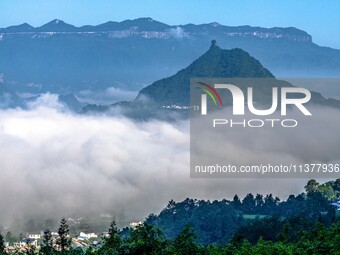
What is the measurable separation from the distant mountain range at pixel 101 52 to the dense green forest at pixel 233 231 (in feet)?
245

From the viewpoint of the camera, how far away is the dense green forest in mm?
15492

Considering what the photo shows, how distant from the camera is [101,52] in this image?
439ft

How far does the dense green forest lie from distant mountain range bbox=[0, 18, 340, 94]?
74650 mm

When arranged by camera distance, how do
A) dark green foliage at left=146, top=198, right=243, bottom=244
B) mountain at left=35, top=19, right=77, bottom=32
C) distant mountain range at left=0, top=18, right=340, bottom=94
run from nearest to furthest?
dark green foliage at left=146, top=198, right=243, bottom=244 < distant mountain range at left=0, top=18, right=340, bottom=94 < mountain at left=35, top=19, right=77, bottom=32

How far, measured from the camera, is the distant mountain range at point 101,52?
399 ft

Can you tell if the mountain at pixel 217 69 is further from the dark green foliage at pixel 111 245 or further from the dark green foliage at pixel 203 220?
the dark green foliage at pixel 111 245

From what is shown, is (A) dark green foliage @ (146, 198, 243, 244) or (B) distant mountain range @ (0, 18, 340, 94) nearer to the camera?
(A) dark green foliage @ (146, 198, 243, 244)

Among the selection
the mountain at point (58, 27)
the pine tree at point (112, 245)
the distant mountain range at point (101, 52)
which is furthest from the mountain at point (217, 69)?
the pine tree at point (112, 245)

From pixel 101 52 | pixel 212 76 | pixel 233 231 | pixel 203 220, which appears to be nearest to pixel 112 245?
pixel 233 231

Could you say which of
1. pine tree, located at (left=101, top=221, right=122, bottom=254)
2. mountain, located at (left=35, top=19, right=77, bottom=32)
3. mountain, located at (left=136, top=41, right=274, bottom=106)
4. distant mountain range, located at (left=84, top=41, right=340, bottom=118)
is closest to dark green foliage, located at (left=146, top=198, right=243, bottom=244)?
pine tree, located at (left=101, top=221, right=122, bottom=254)

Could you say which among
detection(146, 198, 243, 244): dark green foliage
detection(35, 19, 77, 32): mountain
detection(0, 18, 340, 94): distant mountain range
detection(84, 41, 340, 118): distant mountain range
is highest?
detection(35, 19, 77, 32): mountain

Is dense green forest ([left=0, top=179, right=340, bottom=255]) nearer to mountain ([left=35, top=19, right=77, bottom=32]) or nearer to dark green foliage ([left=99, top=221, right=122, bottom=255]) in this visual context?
dark green foliage ([left=99, top=221, right=122, bottom=255])

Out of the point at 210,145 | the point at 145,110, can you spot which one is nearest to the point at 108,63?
the point at 145,110

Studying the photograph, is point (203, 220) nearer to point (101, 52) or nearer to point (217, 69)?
point (217, 69)
